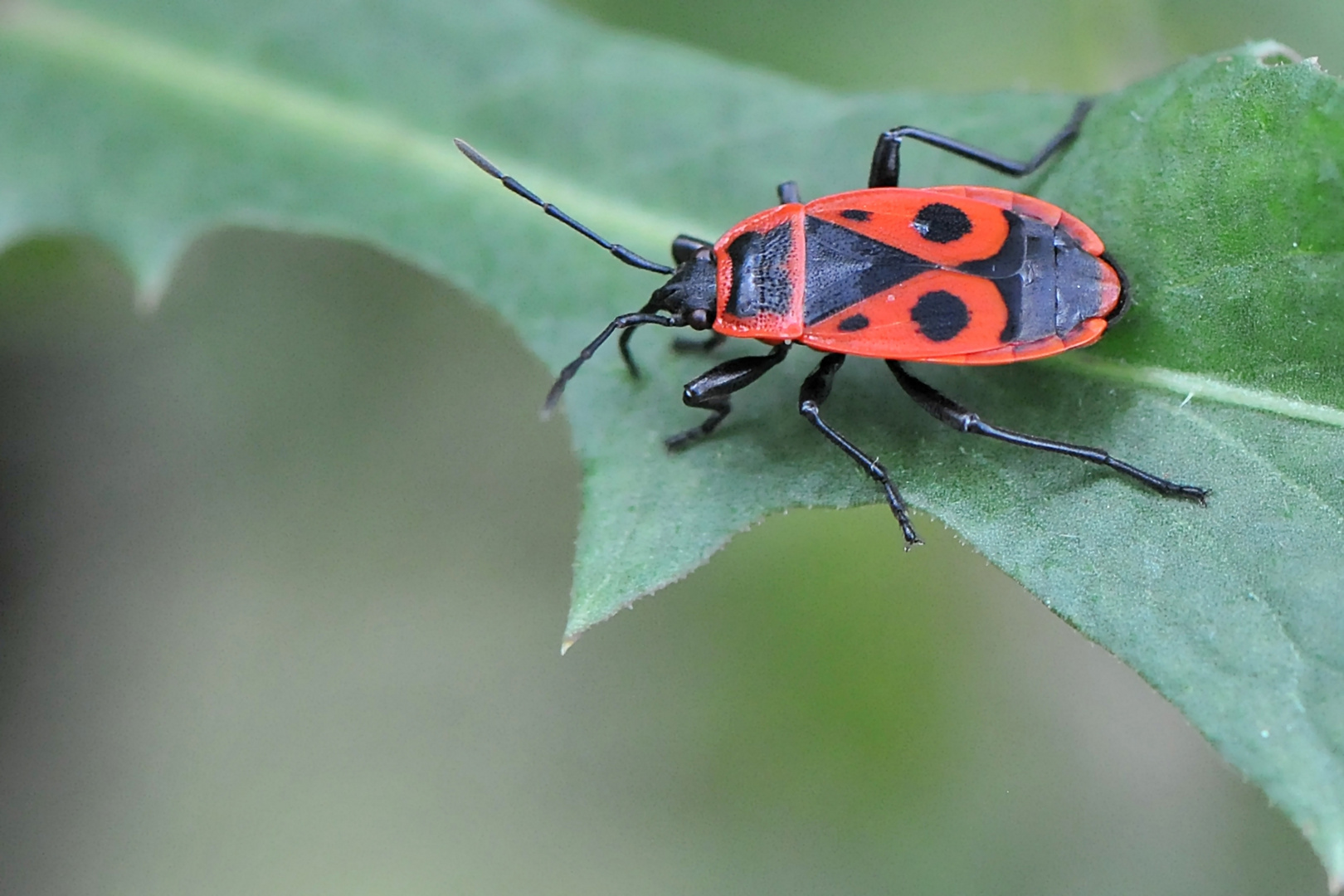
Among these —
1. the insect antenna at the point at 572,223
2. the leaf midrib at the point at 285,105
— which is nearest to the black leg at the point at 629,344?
the insect antenna at the point at 572,223

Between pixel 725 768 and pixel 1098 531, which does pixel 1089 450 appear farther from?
pixel 725 768

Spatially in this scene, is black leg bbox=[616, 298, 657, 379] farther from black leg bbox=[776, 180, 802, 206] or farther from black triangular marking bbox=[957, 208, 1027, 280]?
black triangular marking bbox=[957, 208, 1027, 280]

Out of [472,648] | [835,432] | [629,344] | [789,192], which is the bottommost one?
[472,648]

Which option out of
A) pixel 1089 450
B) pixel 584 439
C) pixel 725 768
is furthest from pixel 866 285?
pixel 725 768

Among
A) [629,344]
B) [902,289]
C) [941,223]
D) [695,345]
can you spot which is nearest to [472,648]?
[629,344]

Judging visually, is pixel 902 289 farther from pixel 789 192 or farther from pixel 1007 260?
pixel 789 192

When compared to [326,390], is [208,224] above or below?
above
